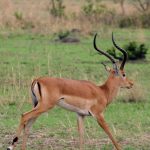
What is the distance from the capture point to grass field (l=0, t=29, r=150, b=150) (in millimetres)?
8641

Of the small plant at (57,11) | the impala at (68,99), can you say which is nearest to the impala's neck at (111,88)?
the impala at (68,99)

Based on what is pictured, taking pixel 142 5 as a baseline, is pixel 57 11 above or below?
below

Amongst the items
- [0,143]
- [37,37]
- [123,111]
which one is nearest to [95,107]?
[0,143]

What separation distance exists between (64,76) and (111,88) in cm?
550

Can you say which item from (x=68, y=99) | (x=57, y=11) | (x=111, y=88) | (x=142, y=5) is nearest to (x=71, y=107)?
(x=68, y=99)

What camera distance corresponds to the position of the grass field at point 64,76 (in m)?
8.64

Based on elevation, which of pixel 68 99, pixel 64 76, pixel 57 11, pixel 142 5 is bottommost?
pixel 64 76

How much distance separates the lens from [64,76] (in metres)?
14.1

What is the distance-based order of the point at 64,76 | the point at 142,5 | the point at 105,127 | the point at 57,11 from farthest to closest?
the point at 142,5
the point at 57,11
the point at 64,76
the point at 105,127

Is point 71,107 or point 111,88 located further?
point 111,88

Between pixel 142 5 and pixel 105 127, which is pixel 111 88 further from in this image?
pixel 142 5

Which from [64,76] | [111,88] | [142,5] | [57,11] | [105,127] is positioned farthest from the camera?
[142,5]

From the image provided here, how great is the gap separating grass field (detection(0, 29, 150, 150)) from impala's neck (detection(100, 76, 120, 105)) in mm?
547

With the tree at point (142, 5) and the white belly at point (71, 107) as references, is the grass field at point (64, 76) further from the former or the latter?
the tree at point (142, 5)
